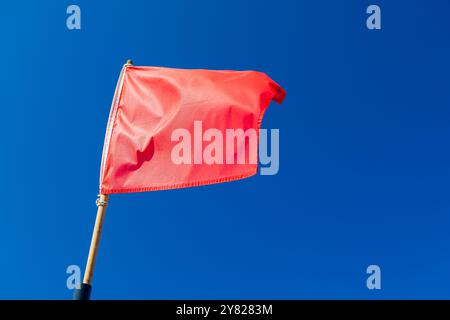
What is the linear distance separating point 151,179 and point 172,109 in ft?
4.95

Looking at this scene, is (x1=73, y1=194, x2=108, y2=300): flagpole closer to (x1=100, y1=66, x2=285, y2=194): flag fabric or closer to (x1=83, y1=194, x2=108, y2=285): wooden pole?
(x1=83, y1=194, x2=108, y2=285): wooden pole

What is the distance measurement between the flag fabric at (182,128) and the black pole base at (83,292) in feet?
6.75

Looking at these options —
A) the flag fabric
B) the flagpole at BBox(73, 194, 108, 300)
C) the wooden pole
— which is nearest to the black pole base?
the flagpole at BBox(73, 194, 108, 300)

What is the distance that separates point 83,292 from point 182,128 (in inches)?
135

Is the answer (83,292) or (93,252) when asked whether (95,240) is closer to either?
(93,252)

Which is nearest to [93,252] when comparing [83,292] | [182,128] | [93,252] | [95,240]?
[93,252]

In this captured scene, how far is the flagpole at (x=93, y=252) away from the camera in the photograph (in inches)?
353

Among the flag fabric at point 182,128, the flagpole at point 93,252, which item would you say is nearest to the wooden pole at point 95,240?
the flagpole at point 93,252

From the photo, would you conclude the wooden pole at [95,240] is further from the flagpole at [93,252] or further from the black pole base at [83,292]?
the black pole base at [83,292]

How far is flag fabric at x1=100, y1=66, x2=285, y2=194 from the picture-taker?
34.1 ft

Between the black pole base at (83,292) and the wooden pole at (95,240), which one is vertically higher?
the wooden pole at (95,240)
